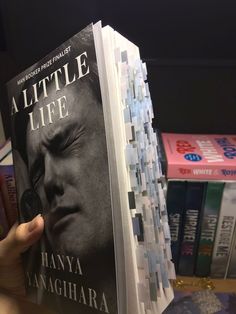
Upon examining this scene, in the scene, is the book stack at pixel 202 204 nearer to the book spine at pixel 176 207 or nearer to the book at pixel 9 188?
the book spine at pixel 176 207

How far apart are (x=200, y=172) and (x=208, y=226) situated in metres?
0.12

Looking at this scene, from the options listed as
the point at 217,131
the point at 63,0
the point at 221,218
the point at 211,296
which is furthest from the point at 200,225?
the point at 63,0

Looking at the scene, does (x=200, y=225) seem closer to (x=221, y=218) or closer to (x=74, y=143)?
(x=221, y=218)

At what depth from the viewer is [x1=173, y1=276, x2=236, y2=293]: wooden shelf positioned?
653mm

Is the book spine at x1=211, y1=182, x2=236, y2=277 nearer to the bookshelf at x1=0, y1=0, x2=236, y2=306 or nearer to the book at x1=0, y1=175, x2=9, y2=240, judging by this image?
the bookshelf at x1=0, y1=0, x2=236, y2=306

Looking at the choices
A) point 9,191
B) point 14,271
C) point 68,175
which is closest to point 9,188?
point 9,191

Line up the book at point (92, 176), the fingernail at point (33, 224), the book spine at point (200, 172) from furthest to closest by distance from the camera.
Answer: the book spine at point (200, 172)
the fingernail at point (33, 224)
the book at point (92, 176)

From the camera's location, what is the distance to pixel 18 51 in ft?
2.25

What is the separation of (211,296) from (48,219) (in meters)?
0.39

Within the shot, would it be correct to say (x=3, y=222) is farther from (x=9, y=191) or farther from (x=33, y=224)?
(x=33, y=224)

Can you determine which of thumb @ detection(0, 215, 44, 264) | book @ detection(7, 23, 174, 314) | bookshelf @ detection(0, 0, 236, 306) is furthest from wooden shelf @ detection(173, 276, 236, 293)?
thumb @ detection(0, 215, 44, 264)

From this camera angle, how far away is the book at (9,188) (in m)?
0.61

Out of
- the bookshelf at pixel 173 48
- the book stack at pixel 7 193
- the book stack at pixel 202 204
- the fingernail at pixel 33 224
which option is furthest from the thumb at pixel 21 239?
the bookshelf at pixel 173 48

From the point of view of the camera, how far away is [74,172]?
1.28ft
